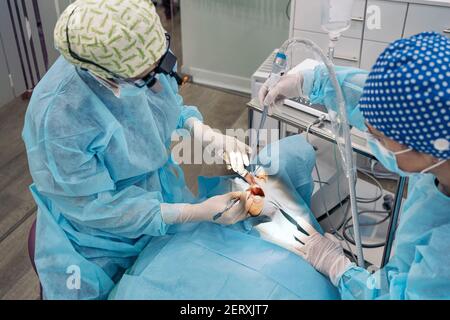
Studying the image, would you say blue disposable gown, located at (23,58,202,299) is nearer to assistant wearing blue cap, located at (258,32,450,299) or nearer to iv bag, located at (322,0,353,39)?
assistant wearing blue cap, located at (258,32,450,299)

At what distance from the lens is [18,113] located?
3076 millimetres

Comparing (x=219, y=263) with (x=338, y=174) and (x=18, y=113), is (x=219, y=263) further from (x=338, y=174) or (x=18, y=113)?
(x=18, y=113)

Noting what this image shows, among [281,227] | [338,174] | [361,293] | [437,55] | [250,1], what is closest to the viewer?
[437,55]

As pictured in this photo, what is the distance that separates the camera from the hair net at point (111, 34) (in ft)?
3.73

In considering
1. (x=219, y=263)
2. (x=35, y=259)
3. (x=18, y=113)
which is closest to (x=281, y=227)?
(x=219, y=263)

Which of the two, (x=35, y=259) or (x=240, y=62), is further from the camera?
(x=240, y=62)

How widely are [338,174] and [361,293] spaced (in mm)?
932

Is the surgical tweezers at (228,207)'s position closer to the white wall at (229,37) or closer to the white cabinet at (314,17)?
the white cabinet at (314,17)

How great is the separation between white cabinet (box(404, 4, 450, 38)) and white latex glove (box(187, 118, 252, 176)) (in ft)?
3.71

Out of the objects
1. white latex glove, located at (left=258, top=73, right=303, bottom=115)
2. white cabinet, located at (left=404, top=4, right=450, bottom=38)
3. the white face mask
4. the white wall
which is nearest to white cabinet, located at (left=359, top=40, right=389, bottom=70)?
white cabinet, located at (left=404, top=4, right=450, bottom=38)

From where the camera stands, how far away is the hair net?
3.73ft

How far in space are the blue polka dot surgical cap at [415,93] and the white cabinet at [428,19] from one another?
4.64 feet
